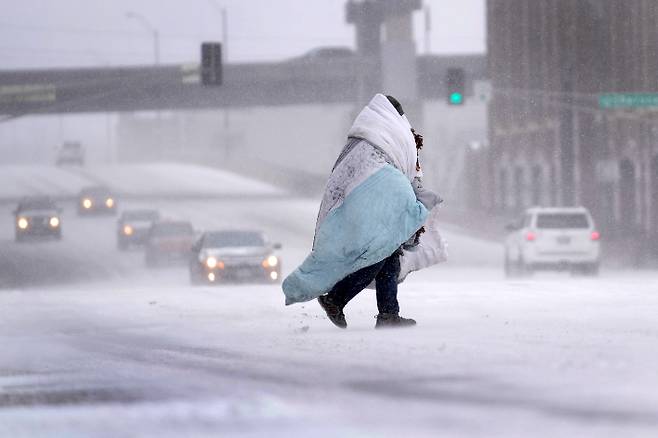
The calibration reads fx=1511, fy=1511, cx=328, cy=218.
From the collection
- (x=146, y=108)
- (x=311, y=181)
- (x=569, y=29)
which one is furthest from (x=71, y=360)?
(x=146, y=108)

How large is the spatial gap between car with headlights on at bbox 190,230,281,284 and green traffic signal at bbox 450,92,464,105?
18629 millimetres

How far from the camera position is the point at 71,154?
119 m

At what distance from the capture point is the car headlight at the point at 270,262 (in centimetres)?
3191

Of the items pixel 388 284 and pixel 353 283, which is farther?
pixel 388 284

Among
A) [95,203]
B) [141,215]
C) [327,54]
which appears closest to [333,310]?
[141,215]

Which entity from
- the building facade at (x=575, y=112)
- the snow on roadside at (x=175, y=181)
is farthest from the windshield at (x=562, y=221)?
the snow on roadside at (x=175, y=181)

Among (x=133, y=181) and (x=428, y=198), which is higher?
(x=428, y=198)

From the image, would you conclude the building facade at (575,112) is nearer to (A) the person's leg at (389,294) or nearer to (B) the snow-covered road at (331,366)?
(B) the snow-covered road at (331,366)

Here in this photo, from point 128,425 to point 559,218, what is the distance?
104ft

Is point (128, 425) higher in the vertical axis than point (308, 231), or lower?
higher

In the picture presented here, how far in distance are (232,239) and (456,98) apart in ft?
61.5

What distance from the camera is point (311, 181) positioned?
93188mm

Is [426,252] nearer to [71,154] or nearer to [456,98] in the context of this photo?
[456,98]

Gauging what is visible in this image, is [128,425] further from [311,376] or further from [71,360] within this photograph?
[71,360]
